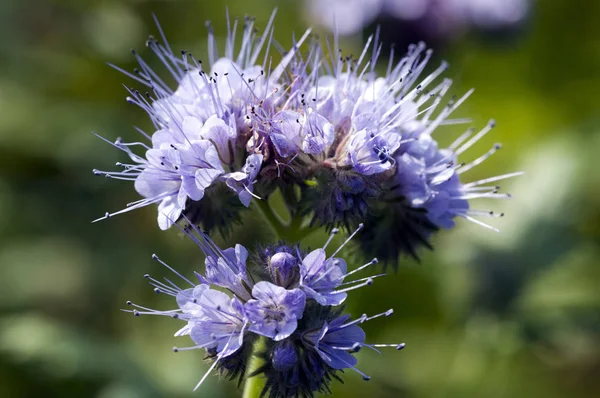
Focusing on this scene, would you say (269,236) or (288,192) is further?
(269,236)

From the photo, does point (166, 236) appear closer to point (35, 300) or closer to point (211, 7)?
point (35, 300)

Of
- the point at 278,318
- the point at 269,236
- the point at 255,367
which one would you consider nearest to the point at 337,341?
the point at 278,318

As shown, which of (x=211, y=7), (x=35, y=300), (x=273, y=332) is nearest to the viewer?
(x=273, y=332)

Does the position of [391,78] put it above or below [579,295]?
above

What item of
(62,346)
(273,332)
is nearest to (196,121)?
(273,332)

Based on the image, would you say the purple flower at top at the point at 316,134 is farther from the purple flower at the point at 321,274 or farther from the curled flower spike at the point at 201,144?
the purple flower at the point at 321,274

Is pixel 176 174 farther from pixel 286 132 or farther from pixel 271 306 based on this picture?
pixel 271 306

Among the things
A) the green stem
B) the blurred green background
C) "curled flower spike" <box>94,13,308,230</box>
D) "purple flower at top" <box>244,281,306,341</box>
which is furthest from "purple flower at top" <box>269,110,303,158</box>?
the blurred green background
